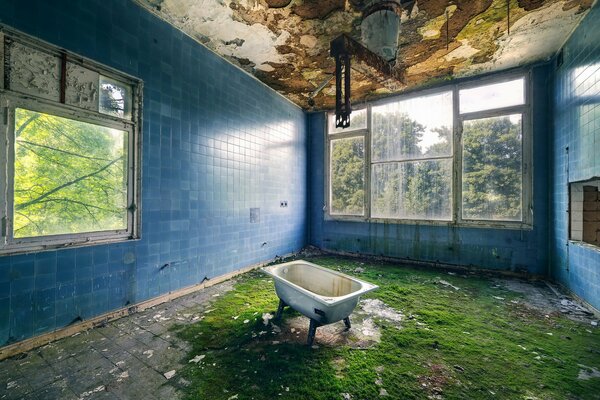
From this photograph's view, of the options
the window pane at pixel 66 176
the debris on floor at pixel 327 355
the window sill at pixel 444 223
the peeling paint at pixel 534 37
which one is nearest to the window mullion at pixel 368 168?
the window sill at pixel 444 223

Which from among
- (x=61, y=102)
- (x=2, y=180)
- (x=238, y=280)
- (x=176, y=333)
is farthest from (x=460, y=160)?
(x=2, y=180)

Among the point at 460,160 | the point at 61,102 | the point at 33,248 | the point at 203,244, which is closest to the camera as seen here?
the point at 33,248

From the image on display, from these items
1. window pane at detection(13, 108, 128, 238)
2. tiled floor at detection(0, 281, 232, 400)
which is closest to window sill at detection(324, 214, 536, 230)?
tiled floor at detection(0, 281, 232, 400)

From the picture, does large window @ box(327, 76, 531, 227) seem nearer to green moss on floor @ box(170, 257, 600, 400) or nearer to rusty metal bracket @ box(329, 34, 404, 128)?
green moss on floor @ box(170, 257, 600, 400)

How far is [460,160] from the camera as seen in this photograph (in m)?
4.39

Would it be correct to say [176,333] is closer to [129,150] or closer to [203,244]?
[203,244]

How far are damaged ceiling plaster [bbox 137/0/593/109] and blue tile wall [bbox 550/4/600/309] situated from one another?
1.19 feet

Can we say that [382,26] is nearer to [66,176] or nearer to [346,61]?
[346,61]

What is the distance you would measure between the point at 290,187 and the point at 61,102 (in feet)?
12.5

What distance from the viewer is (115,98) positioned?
2.55 metres

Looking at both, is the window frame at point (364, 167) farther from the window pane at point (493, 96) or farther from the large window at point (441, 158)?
the window pane at point (493, 96)

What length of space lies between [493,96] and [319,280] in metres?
4.36

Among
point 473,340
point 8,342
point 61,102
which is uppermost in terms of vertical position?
point 61,102

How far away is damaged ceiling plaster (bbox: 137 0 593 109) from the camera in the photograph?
2691 mm
